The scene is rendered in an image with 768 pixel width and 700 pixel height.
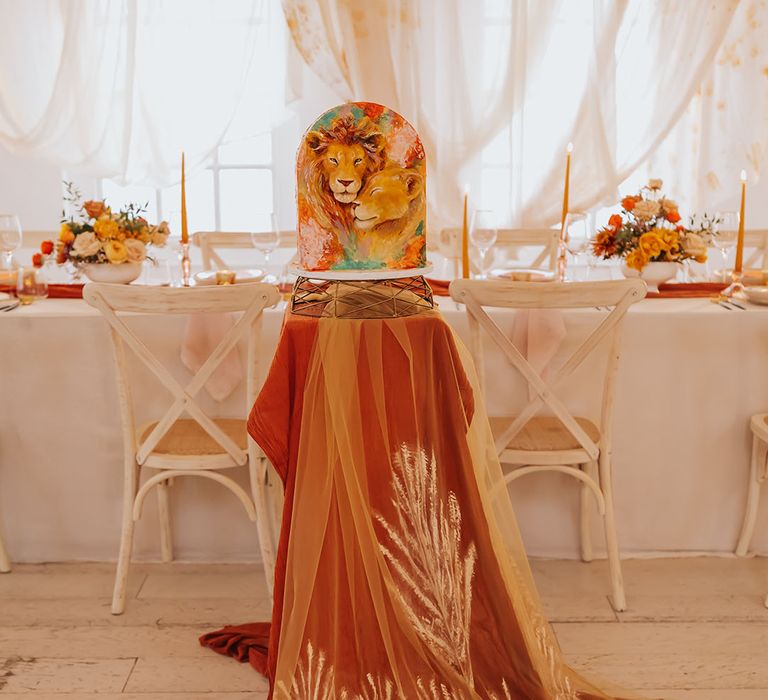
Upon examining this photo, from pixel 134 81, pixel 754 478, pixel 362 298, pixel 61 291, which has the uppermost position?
pixel 134 81

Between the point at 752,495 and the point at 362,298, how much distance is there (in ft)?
4.52

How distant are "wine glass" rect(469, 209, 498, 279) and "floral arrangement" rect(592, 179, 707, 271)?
12.1 inches

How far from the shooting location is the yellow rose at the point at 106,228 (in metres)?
2.59

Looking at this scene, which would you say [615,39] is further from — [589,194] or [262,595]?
[262,595]

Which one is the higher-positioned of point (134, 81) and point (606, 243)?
point (134, 81)

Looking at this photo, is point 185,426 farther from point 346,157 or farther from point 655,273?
point 655,273

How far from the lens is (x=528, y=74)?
396cm

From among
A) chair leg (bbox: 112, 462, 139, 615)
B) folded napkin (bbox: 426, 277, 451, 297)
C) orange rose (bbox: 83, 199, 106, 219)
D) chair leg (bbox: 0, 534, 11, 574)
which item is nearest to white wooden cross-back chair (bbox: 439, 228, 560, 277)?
folded napkin (bbox: 426, 277, 451, 297)

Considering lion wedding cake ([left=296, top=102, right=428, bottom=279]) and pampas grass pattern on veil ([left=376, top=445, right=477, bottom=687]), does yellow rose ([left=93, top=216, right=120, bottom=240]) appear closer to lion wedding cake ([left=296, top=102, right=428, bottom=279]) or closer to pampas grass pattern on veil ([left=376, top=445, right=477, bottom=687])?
lion wedding cake ([left=296, top=102, right=428, bottom=279])

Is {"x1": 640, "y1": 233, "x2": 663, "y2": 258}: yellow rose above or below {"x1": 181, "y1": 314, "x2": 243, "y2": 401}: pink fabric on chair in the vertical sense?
above

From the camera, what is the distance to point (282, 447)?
176cm

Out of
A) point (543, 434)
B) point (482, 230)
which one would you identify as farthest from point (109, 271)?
point (543, 434)

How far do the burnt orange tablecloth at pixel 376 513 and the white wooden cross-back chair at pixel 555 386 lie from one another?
1.01 ft

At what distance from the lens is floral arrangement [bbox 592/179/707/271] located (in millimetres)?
2648
